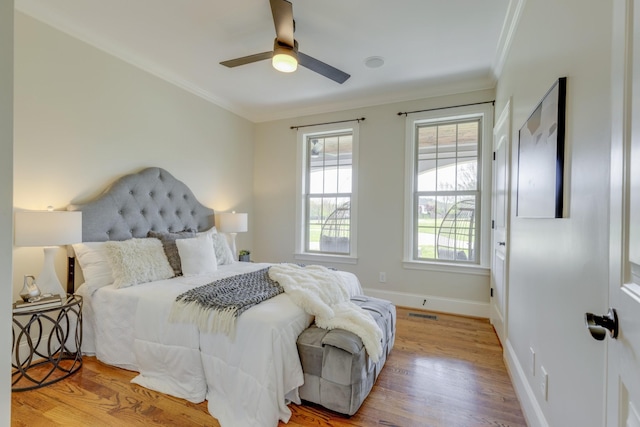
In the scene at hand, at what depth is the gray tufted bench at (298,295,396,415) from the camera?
1776 mm

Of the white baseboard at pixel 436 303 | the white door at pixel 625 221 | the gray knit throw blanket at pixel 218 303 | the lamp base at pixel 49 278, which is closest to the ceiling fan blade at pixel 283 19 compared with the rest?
the white door at pixel 625 221

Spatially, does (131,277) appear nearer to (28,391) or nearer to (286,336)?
(28,391)

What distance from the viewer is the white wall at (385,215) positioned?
12.0 feet

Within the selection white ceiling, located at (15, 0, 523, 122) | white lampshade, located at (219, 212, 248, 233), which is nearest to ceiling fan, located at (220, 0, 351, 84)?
white ceiling, located at (15, 0, 523, 122)

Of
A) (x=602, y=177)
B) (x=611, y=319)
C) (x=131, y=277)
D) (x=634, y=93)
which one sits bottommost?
(x=131, y=277)

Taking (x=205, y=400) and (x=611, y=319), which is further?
(x=205, y=400)

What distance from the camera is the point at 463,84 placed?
11.7ft

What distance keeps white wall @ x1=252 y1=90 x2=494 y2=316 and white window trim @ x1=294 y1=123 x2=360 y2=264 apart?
7 cm

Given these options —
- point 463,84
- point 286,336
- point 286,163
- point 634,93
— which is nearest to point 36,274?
point 286,336

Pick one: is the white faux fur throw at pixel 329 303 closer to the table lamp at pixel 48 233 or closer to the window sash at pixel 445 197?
the table lamp at pixel 48 233

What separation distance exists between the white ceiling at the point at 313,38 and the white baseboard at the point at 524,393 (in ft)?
8.57

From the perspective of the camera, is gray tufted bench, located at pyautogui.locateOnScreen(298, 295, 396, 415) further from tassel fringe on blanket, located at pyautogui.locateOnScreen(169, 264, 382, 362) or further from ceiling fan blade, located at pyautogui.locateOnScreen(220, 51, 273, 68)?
ceiling fan blade, located at pyautogui.locateOnScreen(220, 51, 273, 68)

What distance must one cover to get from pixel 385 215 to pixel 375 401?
2437 millimetres

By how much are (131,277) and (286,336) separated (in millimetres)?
1470
